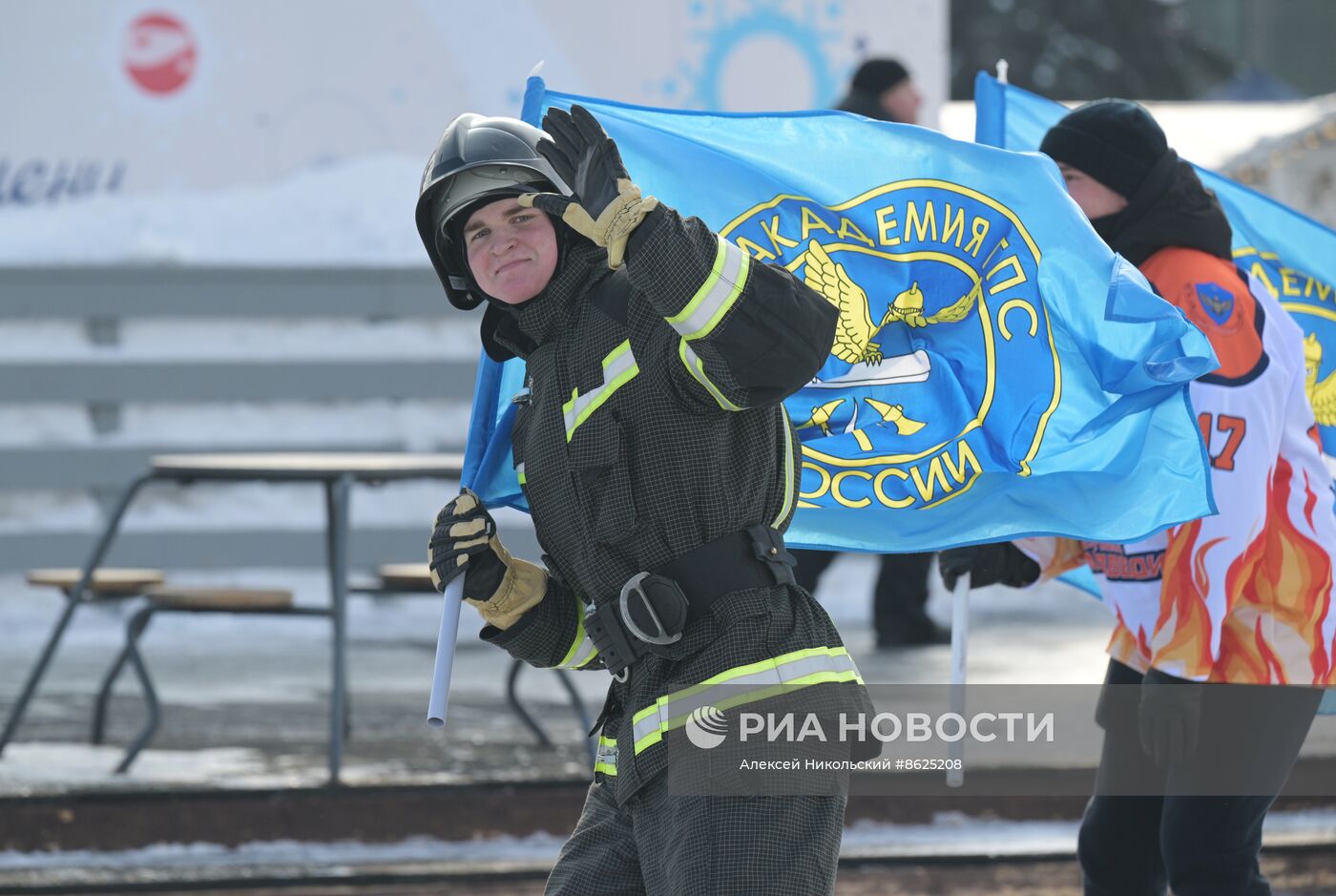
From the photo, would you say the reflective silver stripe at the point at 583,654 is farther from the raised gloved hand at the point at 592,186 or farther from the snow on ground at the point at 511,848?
the snow on ground at the point at 511,848

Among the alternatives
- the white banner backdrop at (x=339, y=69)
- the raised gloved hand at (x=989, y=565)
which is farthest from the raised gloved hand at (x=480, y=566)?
the white banner backdrop at (x=339, y=69)

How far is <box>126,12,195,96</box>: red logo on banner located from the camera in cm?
1025

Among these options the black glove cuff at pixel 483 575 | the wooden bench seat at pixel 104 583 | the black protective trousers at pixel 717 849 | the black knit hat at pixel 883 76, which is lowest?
the wooden bench seat at pixel 104 583

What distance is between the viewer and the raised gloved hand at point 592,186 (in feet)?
9.14

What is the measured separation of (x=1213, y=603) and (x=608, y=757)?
1.31 metres

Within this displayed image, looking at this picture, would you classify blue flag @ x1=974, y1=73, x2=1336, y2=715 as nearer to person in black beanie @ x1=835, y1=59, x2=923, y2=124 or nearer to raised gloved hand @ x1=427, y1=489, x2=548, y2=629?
raised gloved hand @ x1=427, y1=489, x2=548, y2=629

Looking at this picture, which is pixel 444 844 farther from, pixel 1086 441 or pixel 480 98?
pixel 480 98

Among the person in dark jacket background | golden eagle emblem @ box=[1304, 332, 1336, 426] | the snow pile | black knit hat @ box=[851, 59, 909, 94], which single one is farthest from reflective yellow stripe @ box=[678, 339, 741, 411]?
the snow pile

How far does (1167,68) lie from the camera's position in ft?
102

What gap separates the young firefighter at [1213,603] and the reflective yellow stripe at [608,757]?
1223mm

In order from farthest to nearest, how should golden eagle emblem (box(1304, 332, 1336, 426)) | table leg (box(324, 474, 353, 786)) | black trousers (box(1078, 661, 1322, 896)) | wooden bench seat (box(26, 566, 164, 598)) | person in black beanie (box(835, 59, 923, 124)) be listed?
person in black beanie (box(835, 59, 923, 124)) < wooden bench seat (box(26, 566, 164, 598)) < table leg (box(324, 474, 353, 786)) < golden eagle emblem (box(1304, 332, 1336, 426)) < black trousers (box(1078, 661, 1322, 896))

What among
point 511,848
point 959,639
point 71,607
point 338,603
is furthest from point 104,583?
point 959,639

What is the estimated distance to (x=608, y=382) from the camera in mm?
2986

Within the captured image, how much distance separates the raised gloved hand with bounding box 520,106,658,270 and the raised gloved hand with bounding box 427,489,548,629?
599 millimetres
